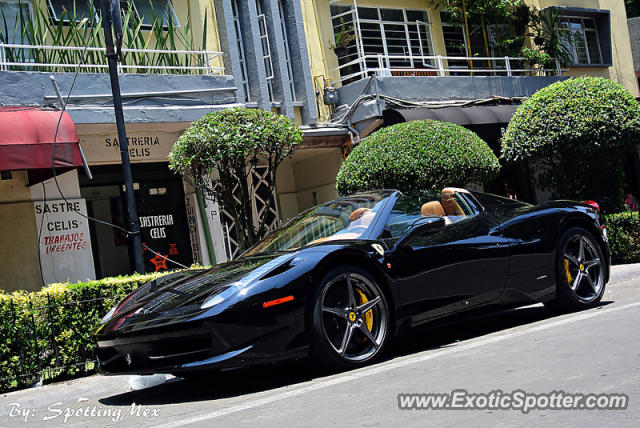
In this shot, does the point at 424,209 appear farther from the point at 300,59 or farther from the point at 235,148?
the point at 300,59

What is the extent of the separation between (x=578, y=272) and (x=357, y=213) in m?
2.49

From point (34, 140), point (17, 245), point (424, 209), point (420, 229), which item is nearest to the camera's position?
point (420, 229)

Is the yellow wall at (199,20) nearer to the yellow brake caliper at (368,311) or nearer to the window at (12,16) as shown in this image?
the window at (12,16)

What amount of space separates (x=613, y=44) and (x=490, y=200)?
18.7 m

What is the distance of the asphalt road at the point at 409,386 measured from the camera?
12.3 ft

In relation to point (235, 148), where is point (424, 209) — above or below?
below

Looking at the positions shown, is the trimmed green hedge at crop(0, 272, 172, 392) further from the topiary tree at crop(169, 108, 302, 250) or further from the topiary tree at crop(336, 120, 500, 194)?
the topiary tree at crop(336, 120, 500, 194)

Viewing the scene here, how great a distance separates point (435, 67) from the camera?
19750 mm

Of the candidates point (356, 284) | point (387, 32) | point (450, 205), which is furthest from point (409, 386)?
point (387, 32)

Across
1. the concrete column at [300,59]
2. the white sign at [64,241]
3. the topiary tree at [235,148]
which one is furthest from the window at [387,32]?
the topiary tree at [235,148]

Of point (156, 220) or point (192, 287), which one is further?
point (156, 220)

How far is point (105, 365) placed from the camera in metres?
5.31

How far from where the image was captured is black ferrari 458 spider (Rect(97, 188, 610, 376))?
485 centimetres

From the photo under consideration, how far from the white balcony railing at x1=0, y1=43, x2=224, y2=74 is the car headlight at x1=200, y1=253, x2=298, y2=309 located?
26.5ft
